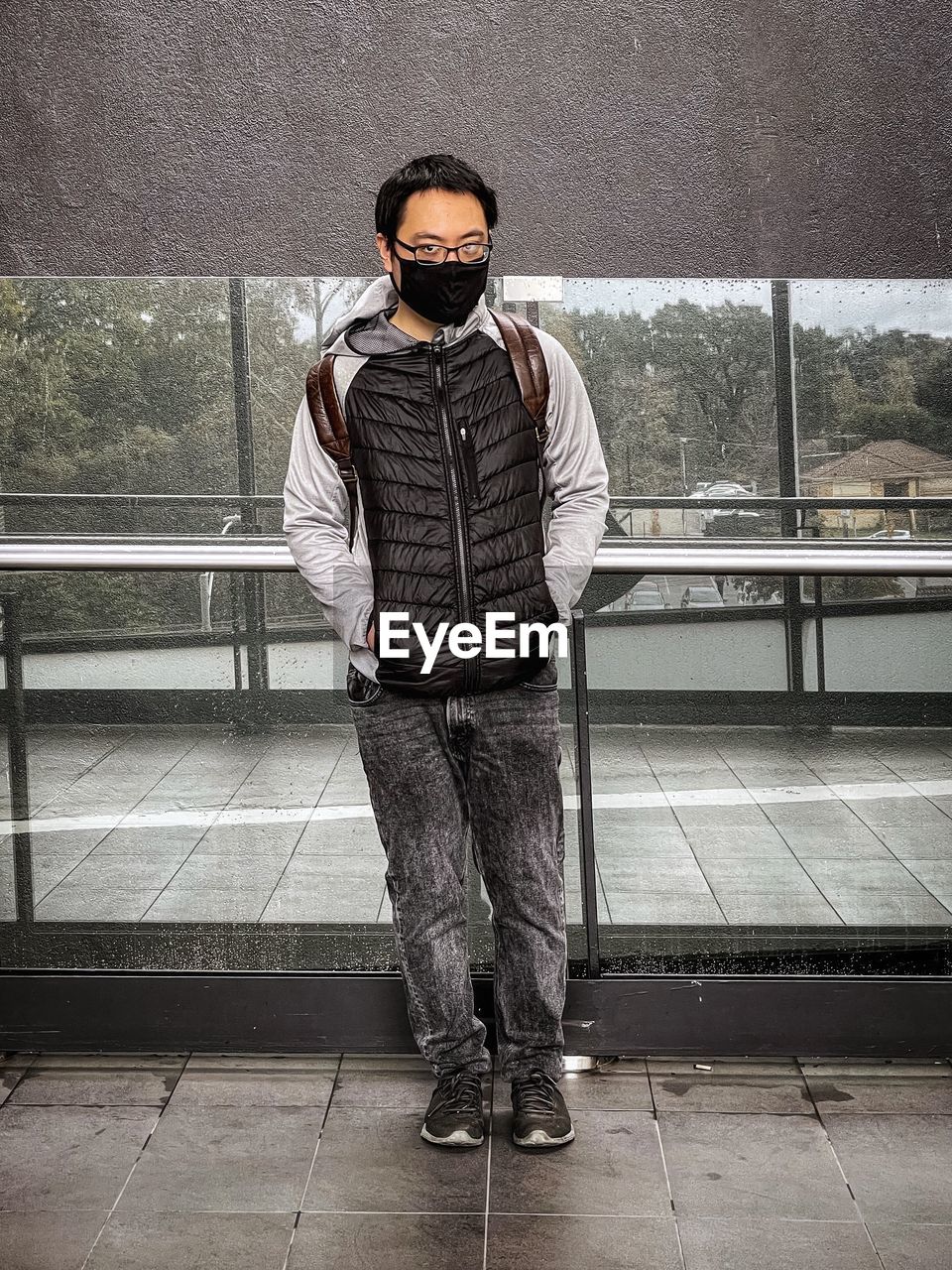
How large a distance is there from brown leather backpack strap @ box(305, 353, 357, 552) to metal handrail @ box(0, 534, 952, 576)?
0.40m

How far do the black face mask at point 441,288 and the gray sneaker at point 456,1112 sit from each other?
4.89ft

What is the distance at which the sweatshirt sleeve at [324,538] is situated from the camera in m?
2.58

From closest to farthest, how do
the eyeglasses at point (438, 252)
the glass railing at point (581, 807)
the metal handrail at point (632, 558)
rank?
1. the eyeglasses at point (438, 252)
2. the metal handrail at point (632, 558)
3. the glass railing at point (581, 807)

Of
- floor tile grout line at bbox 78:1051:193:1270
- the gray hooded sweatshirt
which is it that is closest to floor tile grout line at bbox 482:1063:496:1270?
floor tile grout line at bbox 78:1051:193:1270

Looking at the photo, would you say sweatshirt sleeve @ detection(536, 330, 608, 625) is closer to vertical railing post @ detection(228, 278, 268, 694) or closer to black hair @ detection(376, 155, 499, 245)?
black hair @ detection(376, 155, 499, 245)

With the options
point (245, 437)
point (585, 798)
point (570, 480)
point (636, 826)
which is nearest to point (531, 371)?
point (570, 480)

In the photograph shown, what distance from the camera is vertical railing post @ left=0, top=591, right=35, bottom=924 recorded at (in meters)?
3.17

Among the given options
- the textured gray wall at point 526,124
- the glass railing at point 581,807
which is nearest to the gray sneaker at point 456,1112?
the glass railing at point 581,807

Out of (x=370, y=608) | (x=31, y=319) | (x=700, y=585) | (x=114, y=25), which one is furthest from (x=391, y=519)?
(x=114, y=25)

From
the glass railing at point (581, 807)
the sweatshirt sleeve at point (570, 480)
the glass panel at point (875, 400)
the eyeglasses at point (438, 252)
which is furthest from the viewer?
the glass railing at point (581, 807)

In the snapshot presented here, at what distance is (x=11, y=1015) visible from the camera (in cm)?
314

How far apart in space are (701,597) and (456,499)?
0.80m

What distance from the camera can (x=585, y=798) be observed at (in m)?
3.15

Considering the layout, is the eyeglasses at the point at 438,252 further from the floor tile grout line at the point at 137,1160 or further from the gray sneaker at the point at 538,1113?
the floor tile grout line at the point at 137,1160
